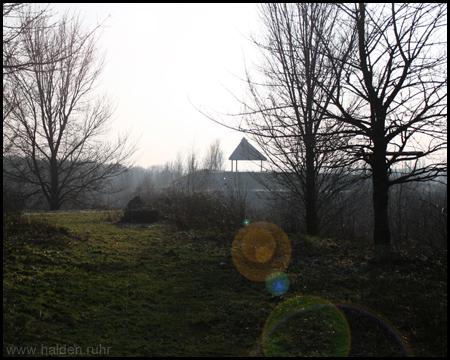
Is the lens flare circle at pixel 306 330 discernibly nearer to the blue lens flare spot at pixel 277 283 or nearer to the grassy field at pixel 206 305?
the grassy field at pixel 206 305

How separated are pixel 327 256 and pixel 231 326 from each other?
302cm

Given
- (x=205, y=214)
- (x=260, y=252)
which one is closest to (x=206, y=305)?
(x=260, y=252)

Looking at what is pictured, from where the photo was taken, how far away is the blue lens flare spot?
448cm

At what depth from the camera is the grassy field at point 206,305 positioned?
2990 millimetres

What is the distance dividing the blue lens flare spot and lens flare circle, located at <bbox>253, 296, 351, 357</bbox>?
0.44 m

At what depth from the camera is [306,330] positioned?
131 inches

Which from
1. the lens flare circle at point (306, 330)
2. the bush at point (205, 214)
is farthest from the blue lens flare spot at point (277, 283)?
the bush at point (205, 214)

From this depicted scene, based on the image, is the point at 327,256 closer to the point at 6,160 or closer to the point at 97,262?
the point at 97,262

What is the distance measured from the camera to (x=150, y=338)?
3189mm

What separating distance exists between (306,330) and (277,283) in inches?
57.2

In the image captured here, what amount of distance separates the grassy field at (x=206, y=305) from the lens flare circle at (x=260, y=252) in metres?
0.19

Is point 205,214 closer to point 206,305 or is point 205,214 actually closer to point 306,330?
point 206,305

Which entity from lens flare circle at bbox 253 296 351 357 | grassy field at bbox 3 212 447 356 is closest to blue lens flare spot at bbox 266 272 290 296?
grassy field at bbox 3 212 447 356

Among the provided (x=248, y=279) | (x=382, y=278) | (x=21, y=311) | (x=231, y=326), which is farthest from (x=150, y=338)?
(x=382, y=278)
